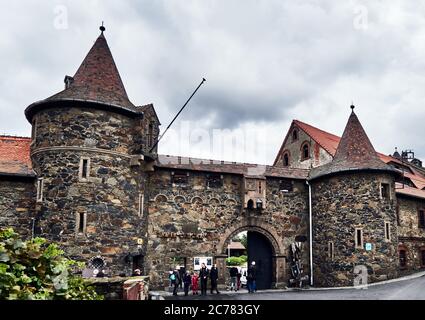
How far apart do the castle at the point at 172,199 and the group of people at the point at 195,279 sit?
0.78m

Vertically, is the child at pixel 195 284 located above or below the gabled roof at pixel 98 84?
below

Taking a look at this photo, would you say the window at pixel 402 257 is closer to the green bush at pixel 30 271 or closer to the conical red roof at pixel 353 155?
the conical red roof at pixel 353 155

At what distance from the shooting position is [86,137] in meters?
17.6

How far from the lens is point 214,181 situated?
878 inches

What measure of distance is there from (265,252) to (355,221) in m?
5.11

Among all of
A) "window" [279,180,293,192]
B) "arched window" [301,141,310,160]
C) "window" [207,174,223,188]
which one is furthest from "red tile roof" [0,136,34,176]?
"arched window" [301,141,310,160]

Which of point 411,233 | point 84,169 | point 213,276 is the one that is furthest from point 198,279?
point 411,233

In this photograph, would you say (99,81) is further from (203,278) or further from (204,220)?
(203,278)

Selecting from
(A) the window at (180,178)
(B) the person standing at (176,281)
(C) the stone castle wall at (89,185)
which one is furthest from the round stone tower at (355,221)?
(C) the stone castle wall at (89,185)

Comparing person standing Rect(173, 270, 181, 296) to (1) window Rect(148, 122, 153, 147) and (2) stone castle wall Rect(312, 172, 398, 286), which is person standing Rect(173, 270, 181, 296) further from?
(2) stone castle wall Rect(312, 172, 398, 286)

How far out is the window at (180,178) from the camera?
70.3 ft

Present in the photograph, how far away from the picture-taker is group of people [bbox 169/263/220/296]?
19.4 meters

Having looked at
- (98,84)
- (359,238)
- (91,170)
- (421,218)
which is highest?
(98,84)

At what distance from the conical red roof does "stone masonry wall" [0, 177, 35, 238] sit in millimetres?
14811
